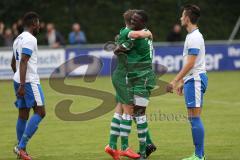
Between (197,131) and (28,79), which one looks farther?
(28,79)

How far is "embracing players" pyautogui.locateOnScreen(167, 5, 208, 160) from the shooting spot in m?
10.1

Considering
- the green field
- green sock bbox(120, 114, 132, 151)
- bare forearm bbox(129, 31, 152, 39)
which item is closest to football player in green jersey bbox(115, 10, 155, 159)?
green sock bbox(120, 114, 132, 151)

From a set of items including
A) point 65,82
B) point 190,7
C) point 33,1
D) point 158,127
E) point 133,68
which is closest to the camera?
point 190,7

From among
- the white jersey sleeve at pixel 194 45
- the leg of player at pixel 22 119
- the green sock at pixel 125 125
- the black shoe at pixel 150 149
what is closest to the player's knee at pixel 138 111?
the green sock at pixel 125 125

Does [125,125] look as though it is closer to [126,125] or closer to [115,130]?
[126,125]

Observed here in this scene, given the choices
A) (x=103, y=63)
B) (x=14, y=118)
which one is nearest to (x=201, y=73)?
(x=14, y=118)

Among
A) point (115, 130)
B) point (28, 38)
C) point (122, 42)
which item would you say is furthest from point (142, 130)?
point (28, 38)

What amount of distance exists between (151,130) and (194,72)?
374 cm

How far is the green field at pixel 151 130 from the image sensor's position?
37.1ft

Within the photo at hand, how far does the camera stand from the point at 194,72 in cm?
1025

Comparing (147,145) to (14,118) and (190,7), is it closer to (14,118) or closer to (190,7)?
(190,7)

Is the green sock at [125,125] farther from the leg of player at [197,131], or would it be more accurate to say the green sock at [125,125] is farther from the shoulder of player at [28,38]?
the shoulder of player at [28,38]

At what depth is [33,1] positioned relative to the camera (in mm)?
31656

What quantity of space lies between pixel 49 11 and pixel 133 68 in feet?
72.0
